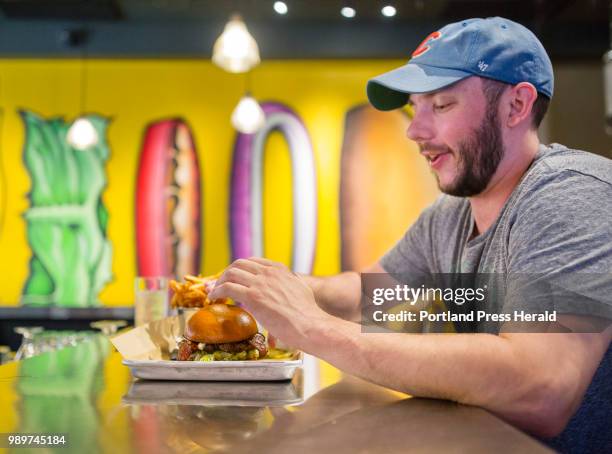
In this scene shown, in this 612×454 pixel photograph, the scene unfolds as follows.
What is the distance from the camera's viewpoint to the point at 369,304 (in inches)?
76.1

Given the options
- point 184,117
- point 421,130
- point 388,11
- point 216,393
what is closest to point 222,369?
point 216,393

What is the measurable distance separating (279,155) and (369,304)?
14.3 ft

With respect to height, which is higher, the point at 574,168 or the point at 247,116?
the point at 247,116

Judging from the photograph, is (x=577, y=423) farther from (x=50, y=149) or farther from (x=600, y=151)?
(x=50, y=149)

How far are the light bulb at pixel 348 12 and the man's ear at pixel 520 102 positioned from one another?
14.3 feet

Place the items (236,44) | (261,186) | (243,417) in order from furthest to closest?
(261,186) → (236,44) → (243,417)

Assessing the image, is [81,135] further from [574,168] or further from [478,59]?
[574,168]

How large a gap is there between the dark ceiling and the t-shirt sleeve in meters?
4.79

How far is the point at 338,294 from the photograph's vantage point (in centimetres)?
186

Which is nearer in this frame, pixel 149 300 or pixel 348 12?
pixel 149 300

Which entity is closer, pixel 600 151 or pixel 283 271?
pixel 283 271

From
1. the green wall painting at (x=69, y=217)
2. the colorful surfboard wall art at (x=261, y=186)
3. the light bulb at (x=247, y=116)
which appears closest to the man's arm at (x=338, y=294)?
the light bulb at (x=247, y=116)

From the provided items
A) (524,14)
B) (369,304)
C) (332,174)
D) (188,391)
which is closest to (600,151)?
(524,14)

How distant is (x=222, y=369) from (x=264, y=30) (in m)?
5.16
